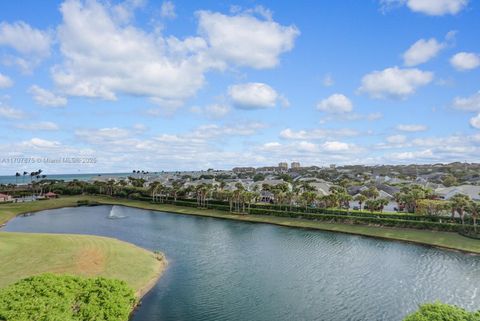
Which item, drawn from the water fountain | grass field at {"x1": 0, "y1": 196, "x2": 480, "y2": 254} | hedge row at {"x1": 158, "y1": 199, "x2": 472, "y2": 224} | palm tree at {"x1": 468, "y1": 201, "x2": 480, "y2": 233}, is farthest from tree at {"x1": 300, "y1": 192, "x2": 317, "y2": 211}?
the water fountain

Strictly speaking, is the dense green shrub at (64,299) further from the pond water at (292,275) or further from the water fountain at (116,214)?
the water fountain at (116,214)

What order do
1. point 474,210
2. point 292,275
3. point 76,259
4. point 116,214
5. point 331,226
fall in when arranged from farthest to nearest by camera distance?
point 116,214
point 331,226
point 474,210
point 76,259
point 292,275

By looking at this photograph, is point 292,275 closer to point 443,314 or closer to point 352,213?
point 443,314

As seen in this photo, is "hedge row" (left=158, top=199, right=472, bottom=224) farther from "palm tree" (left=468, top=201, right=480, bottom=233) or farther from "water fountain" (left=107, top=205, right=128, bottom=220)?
"water fountain" (left=107, top=205, right=128, bottom=220)

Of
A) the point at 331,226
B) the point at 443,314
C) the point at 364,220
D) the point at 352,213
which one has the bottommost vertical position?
the point at 331,226

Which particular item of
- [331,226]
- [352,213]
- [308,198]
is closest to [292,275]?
[331,226]

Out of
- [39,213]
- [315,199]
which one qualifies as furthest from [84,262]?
[39,213]

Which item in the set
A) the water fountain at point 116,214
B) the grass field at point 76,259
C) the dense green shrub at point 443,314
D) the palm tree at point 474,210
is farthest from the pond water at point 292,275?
the water fountain at point 116,214
